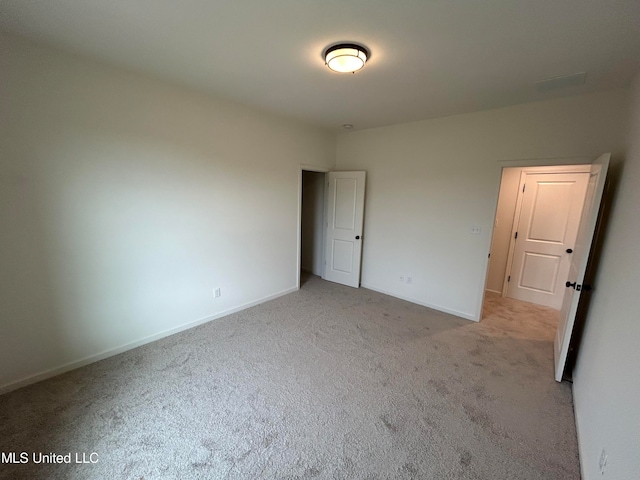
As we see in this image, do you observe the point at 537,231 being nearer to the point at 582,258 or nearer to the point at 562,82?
the point at 582,258

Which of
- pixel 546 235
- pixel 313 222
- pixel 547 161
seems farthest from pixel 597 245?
pixel 313 222

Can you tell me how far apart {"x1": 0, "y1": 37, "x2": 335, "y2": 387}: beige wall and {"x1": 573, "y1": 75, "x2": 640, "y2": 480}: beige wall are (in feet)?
11.1

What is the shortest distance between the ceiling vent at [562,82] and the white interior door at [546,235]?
1.97 meters

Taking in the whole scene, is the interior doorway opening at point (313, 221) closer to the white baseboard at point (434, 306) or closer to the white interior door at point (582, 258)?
the white baseboard at point (434, 306)

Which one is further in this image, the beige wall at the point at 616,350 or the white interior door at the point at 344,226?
the white interior door at the point at 344,226

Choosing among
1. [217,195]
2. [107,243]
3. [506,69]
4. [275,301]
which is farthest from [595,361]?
[107,243]

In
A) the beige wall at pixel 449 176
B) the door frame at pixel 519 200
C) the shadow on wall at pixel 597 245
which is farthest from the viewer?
the door frame at pixel 519 200

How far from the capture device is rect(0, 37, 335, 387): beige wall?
1991 mm

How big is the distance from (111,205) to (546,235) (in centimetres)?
555

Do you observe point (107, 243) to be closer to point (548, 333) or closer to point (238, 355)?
point (238, 355)

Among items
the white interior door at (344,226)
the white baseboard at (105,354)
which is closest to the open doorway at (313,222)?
the white interior door at (344,226)

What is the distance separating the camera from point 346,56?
1.88m

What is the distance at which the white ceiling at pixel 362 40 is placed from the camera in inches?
58.7

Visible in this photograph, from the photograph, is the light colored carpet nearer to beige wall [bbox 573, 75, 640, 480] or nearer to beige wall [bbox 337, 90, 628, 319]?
beige wall [bbox 573, 75, 640, 480]
